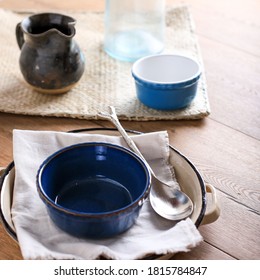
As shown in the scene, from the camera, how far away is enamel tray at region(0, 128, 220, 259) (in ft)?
1.86

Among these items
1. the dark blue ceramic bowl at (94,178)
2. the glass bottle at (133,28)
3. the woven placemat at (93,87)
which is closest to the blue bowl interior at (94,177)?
the dark blue ceramic bowl at (94,178)

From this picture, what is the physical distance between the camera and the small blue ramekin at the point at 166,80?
826 mm

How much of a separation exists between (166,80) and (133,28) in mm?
192

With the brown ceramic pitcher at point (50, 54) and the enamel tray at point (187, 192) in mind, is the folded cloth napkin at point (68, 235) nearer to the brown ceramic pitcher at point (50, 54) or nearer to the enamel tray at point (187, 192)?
the enamel tray at point (187, 192)

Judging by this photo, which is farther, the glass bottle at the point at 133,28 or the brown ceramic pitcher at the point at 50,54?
the glass bottle at the point at 133,28

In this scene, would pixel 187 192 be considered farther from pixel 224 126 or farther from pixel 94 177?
pixel 224 126

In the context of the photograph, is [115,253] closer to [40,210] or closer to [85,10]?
[40,210]

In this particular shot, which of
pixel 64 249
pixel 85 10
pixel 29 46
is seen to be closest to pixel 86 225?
pixel 64 249

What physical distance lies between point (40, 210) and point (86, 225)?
0.26ft

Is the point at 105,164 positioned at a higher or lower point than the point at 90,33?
higher

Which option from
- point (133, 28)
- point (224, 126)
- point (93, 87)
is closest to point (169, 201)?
point (224, 126)

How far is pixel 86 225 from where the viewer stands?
529 mm

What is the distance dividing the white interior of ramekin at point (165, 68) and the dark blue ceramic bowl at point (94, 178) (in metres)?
0.30

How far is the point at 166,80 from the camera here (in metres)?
0.90
